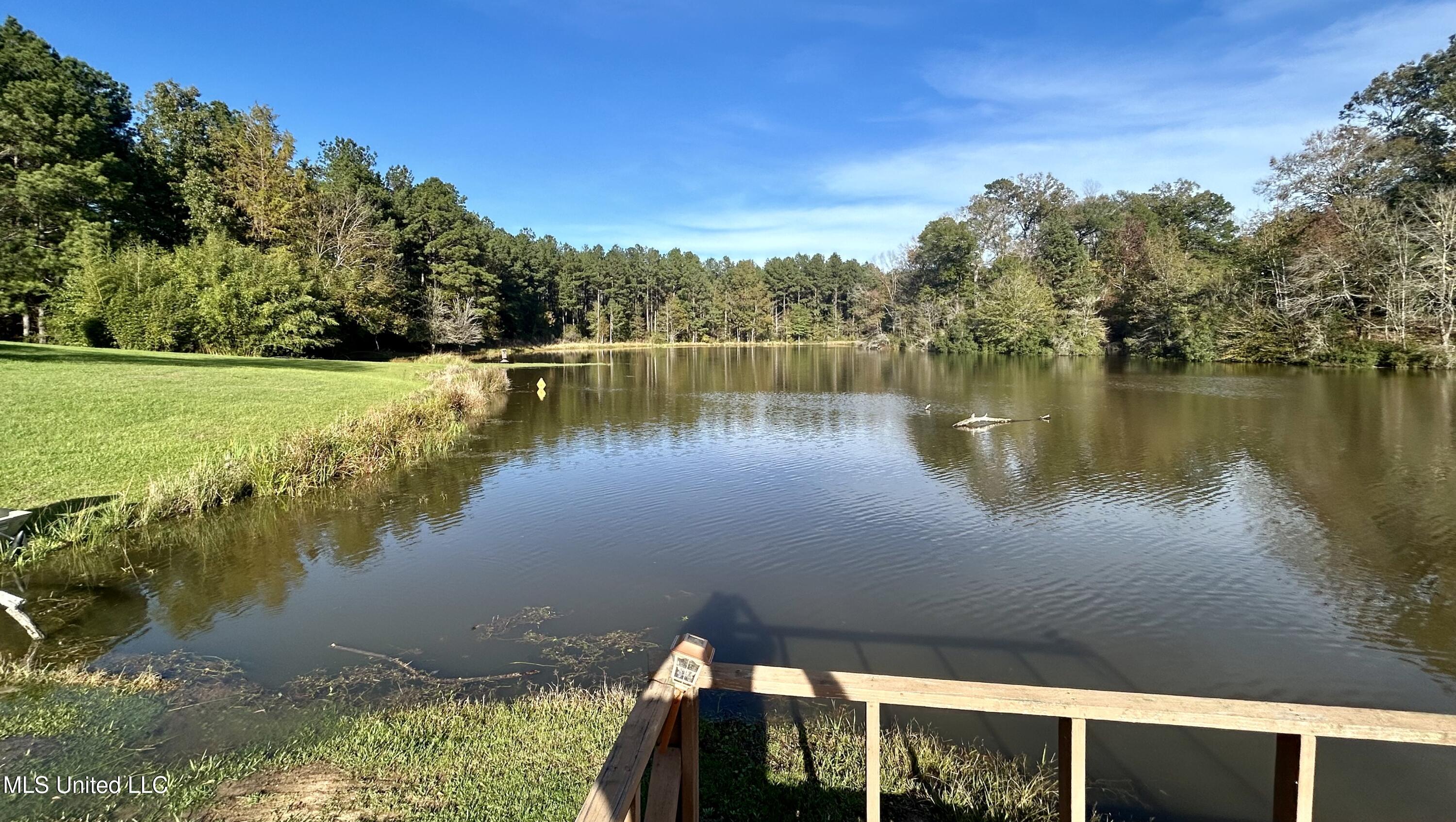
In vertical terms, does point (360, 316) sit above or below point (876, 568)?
above

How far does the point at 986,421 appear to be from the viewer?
950 inches

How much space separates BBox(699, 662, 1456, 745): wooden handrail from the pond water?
298cm

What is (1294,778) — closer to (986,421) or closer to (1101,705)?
(1101,705)

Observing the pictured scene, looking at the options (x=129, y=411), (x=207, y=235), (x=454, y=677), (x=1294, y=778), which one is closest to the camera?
(x=1294, y=778)

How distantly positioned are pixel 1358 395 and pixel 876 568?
2991 centimetres

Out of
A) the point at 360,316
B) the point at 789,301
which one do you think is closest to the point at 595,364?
the point at 360,316

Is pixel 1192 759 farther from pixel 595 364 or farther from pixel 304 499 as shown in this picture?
pixel 595 364

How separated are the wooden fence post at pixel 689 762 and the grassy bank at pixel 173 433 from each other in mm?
11421

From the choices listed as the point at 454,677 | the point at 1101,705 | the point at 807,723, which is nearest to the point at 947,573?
the point at 807,723

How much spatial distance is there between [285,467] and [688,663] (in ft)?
49.0

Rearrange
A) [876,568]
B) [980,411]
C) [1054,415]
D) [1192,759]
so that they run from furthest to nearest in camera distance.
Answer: [980,411]
[1054,415]
[876,568]
[1192,759]

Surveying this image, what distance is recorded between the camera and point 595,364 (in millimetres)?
55375

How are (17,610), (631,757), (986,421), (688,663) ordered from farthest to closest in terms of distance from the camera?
(986,421)
(17,610)
(688,663)
(631,757)

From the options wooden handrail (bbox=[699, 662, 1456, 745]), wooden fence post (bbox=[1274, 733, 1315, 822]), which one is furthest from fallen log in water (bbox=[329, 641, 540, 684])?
wooden fence post (bbox=[1274, 733, 1315, 822])
